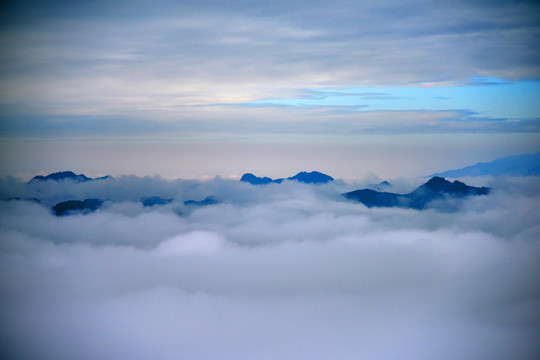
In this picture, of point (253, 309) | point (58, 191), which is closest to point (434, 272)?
point (253, 309)

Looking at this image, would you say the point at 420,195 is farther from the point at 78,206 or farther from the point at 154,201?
the point at 78,206

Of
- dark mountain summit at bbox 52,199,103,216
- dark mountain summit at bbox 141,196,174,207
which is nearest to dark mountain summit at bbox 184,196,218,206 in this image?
dark mountain summit at bbox 141,196,174,207

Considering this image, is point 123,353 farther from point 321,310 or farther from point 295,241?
point 295,241

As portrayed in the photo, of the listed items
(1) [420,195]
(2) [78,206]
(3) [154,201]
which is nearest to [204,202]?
(3) [154,201]

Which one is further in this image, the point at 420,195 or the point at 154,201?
the point at 420,195

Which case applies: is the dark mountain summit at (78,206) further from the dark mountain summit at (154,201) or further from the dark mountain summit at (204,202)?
the dark mountain summit at (204,202)

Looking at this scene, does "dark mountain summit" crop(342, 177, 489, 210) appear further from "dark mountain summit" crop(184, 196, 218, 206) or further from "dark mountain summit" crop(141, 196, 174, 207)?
"dark mountain summit" crop(141, 196, 174, 207)
